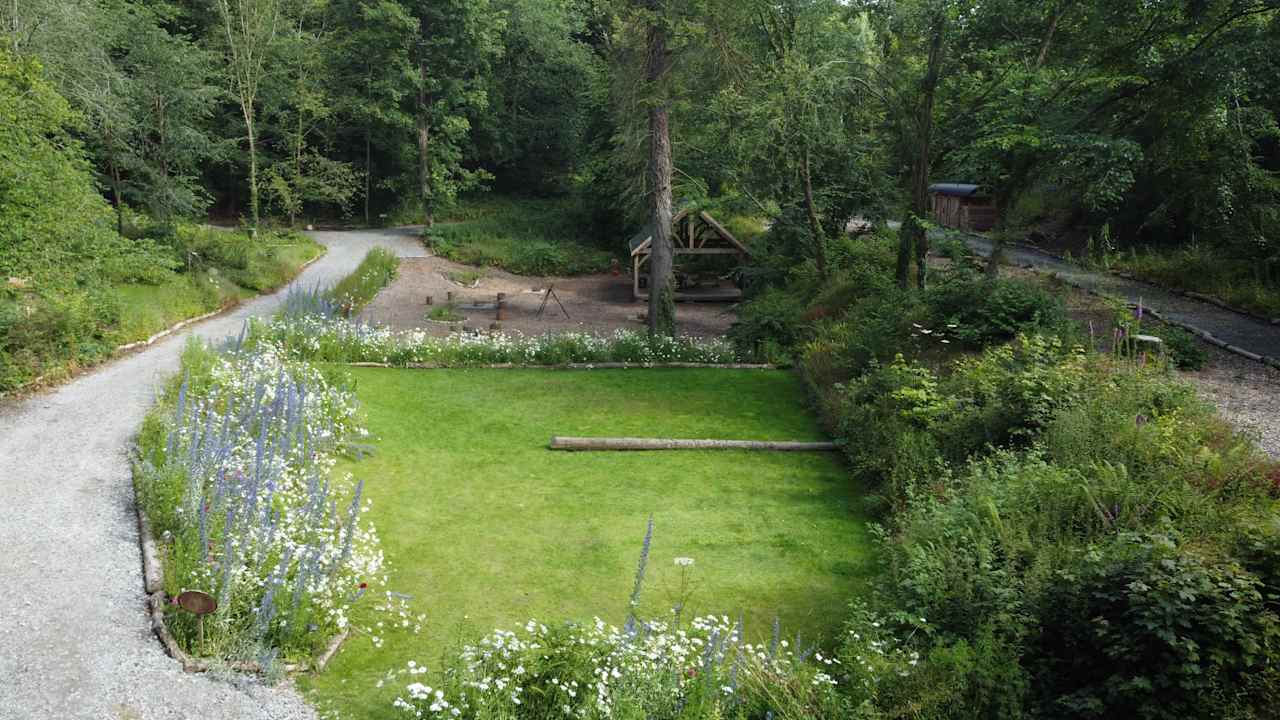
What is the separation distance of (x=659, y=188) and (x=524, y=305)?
28.4 ft

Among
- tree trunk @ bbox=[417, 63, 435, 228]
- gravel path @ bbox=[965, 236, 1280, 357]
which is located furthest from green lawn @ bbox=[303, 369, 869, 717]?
tree trunk @ bbox=[417, 63, 435, 228]

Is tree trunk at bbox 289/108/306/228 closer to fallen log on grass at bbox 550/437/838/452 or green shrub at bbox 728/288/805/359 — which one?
green shrub at bbox 728/288/805/359

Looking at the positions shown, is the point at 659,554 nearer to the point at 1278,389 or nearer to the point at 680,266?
the point at 1278,389

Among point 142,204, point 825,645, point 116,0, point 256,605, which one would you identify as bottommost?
point 825,645

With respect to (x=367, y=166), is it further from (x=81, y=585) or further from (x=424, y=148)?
(x=81, y=585)

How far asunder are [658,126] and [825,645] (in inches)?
466

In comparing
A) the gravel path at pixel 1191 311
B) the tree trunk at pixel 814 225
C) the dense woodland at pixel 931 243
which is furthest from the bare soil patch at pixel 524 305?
the gravel path at pixel 1191 311

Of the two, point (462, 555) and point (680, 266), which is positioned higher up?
point (680, 266)

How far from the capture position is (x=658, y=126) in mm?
16141

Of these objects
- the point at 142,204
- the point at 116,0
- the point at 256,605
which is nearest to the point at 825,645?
the point at 256,605

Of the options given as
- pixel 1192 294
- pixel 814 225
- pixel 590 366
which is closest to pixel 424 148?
A: pixel 814 225

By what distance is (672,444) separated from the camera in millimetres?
10523

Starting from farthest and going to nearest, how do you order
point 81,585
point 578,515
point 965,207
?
point 965,207 → point 578,515 → point 81,585

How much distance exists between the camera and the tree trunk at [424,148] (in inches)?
1432
